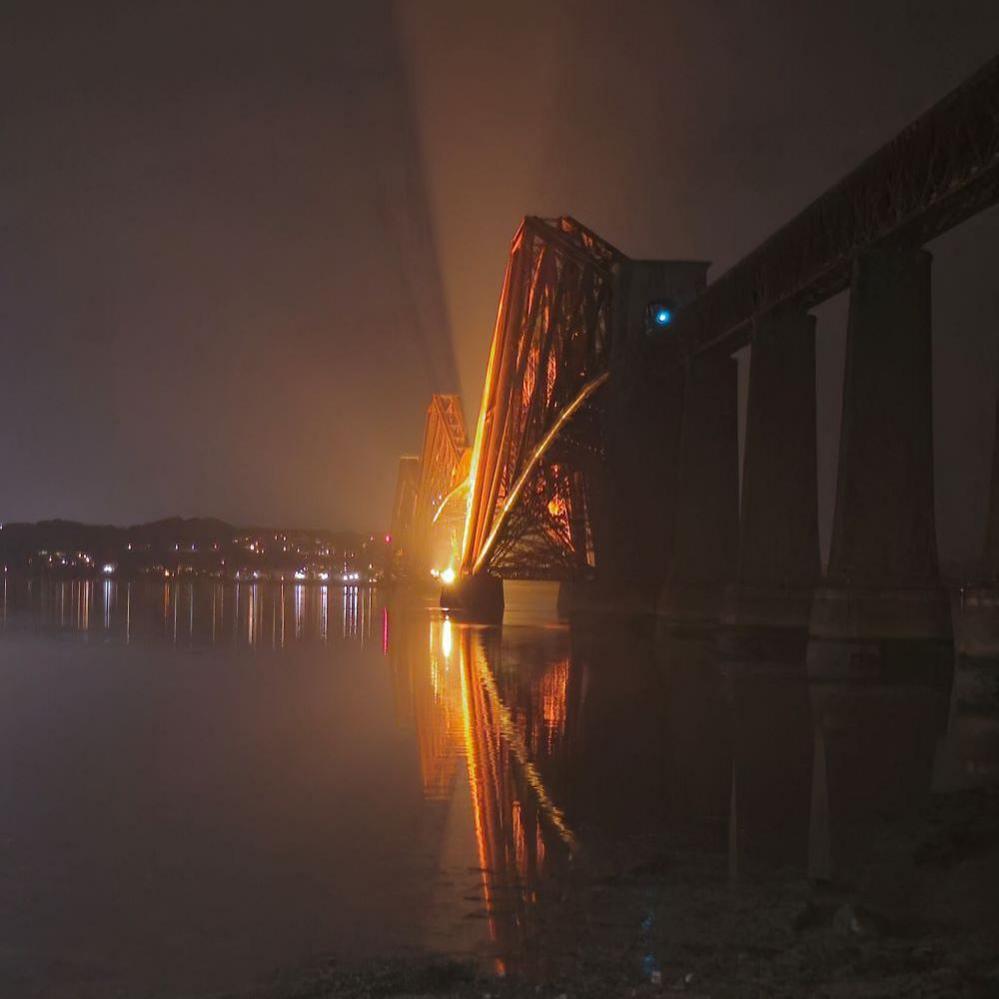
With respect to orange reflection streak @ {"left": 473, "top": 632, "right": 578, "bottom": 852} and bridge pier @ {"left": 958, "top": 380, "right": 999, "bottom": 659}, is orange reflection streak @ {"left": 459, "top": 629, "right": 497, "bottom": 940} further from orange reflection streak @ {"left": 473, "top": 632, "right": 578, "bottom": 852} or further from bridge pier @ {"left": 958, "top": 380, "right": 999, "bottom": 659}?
bridge pier @ {"left": 958, "top": 380, "right": 999, "bottom": 659}

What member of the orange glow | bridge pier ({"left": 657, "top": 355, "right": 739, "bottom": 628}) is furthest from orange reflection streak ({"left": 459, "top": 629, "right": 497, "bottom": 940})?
the orange glow

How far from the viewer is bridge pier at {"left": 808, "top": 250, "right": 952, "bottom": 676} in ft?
81.1

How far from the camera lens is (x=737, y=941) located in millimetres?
8109

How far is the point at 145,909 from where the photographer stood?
9.24 m

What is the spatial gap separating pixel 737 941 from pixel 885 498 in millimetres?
18498

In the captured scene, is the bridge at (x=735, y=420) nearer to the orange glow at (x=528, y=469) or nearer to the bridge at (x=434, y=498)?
the orange glow at (x=528, y=469)

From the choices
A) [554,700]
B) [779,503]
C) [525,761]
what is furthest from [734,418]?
[525,761]

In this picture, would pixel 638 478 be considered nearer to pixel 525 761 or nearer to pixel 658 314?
pixel 658 314

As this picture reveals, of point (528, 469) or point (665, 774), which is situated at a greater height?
point (528, 469)

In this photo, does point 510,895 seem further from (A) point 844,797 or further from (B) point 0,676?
(B) point 0,676

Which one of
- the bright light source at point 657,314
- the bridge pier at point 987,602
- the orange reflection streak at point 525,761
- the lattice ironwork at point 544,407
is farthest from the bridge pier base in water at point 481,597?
the bridge pier at point 987,602

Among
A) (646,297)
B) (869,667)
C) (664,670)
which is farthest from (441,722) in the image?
(646,297)

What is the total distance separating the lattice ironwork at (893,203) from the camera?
2266 centimetres

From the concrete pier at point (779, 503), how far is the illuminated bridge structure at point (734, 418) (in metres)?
0.04
